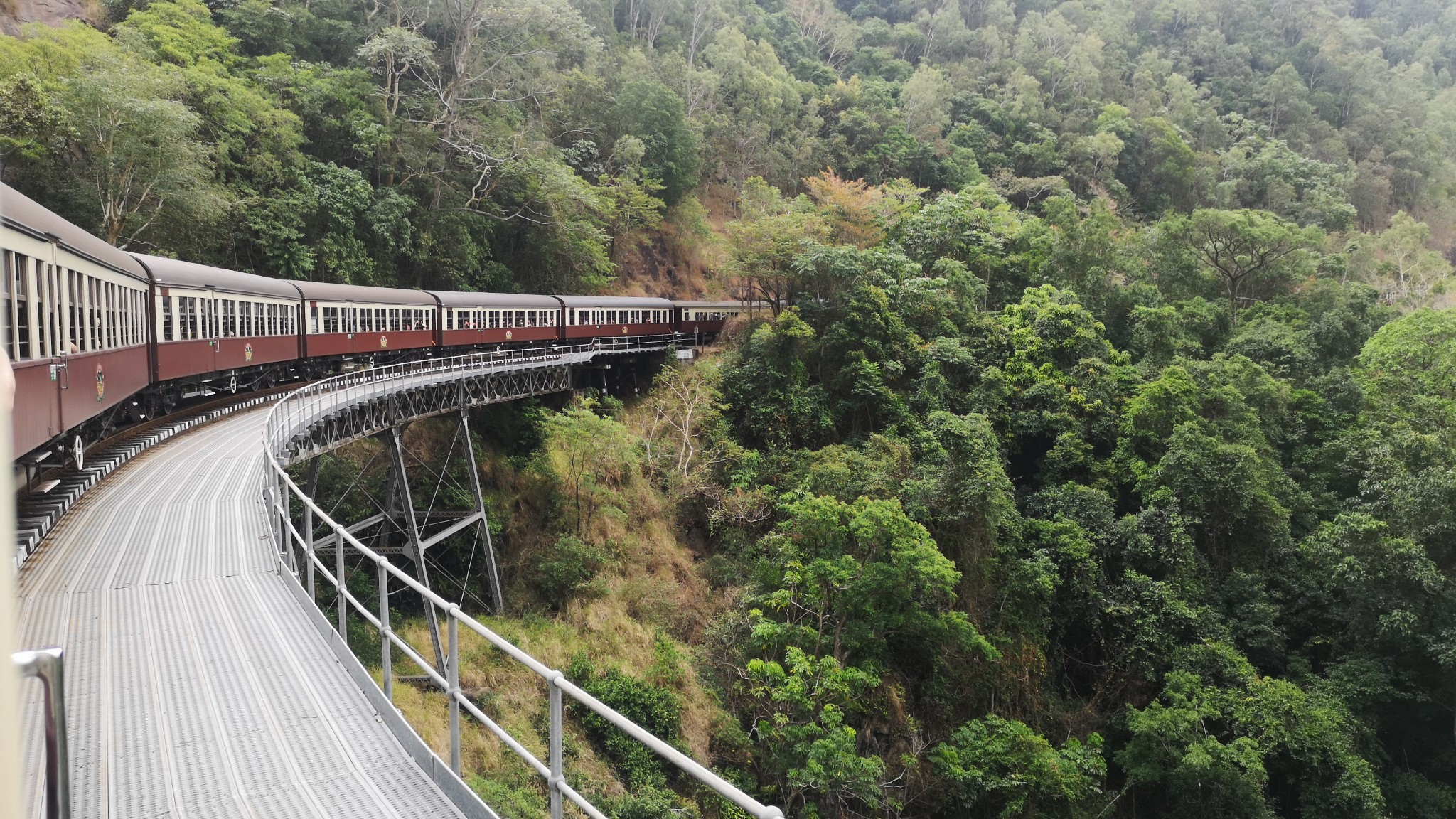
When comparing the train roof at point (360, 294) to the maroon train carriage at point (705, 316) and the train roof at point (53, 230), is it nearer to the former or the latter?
the train roof at point (53, 230)

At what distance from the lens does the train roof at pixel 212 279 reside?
44.2 feet

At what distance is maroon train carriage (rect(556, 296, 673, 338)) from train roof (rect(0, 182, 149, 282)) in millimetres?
17306

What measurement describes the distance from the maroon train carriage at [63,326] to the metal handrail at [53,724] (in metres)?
5.46

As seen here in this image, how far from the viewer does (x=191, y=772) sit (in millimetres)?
3975

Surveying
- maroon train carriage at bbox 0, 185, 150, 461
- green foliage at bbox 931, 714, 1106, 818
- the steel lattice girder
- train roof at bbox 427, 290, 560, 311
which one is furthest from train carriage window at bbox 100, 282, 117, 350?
green foliage at bbox 931, 714, 1106, 818

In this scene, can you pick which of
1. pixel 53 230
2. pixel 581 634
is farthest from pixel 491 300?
pixel 53 230

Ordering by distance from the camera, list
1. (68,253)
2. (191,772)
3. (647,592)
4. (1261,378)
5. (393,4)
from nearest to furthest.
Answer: (191,772), (68,253), (647,592), (1261,378), (393,4)

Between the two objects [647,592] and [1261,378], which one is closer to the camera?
[647,592]

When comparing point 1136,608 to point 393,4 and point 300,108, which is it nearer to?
point 300,108

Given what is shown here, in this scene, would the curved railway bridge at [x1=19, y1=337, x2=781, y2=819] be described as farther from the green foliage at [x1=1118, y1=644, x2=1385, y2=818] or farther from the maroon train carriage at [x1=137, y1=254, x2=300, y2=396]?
the green foliage at [x1=1118, y1=644, x2=1385, y2=818]

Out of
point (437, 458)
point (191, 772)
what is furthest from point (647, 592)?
point (191, 772)

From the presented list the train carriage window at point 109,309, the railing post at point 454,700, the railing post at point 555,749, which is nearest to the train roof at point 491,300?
the train carriage window at point 109,309

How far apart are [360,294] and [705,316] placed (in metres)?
16.8

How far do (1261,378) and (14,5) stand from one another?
39855mm
